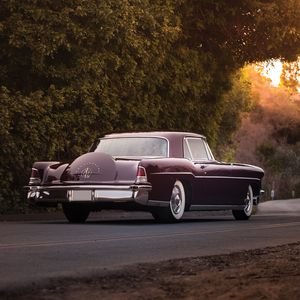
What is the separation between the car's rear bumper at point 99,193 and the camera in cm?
1324

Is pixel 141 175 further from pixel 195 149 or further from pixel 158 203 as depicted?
pixel 195 149

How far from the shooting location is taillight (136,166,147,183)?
43.6 feet

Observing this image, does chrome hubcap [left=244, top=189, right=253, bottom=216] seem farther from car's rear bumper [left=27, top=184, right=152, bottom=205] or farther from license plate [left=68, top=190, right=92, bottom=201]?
license plate [left=68, top=190, right=92, bottom=201]

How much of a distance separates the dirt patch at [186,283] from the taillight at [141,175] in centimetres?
523

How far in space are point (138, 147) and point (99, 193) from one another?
1.48 m

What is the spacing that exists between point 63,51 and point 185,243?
7.87m

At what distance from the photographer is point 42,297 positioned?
573 centimetres

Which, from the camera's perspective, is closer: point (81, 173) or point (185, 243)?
point (185, 243)

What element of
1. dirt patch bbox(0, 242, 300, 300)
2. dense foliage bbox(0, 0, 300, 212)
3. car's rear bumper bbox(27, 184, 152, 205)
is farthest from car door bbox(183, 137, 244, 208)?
dirt patch bbox(0, 242, 300, 300)

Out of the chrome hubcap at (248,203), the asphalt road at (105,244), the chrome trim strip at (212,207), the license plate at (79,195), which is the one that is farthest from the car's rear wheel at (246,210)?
the license plate at (79,195)

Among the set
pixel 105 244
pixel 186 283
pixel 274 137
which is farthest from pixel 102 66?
pixel 274 137

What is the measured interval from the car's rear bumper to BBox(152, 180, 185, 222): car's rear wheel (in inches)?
30.5

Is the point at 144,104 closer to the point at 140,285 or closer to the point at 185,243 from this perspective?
the point at 185,243

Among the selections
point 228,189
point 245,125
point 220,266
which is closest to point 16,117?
point 228,189
